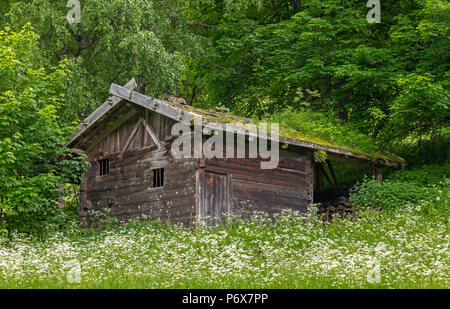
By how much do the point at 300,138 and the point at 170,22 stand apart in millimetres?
9699

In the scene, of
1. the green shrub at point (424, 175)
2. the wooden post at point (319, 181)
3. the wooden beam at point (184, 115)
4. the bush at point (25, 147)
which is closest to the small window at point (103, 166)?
the bush at point (25, 147)

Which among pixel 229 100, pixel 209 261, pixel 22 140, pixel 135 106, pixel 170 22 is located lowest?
pixel 209 261

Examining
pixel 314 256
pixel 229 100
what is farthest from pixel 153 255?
pixel 229 100

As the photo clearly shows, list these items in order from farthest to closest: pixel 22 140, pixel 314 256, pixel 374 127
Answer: pixel 374 127, pixel 22 140, pixel 314 256

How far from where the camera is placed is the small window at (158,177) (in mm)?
18141

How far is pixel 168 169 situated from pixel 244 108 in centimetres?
1042

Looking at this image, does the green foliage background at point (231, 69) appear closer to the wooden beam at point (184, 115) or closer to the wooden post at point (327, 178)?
the wooden beam at point (184, 115)

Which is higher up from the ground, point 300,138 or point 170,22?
point 170,22

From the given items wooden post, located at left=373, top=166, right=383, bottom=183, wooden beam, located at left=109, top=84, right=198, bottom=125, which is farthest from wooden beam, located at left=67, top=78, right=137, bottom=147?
wooden post, located at left=373, top=166, right=383, bottom=183

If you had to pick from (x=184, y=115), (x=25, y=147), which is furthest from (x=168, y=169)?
(x=25, y=147)

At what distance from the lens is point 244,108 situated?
1084 inches

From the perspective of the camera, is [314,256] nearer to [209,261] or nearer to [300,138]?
[209,261]

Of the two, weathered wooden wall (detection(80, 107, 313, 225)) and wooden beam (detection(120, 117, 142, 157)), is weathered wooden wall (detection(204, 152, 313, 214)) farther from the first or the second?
wooden beam (detection(120, 117, 142, 157))

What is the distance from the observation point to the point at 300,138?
18.5 metres
